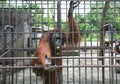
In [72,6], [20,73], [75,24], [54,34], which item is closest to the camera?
[72,6]

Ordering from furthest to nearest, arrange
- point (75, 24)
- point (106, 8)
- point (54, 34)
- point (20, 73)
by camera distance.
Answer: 1. point (20, 73)
2. point (106, 8)
3. point (75, 24)
4. point (54, 34)

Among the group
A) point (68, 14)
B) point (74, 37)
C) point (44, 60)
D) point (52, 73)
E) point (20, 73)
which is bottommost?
point (20, 73)

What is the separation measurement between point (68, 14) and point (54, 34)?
0.29 m

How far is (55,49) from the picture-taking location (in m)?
2.88

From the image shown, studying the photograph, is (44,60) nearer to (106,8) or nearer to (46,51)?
(46,51)

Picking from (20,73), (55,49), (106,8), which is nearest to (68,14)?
(55,49)

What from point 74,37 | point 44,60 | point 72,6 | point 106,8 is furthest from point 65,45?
point 106,8

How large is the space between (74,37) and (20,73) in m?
2.17

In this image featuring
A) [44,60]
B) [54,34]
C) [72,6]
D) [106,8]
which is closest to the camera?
[44,60]

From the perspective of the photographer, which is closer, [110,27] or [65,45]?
[110,27]

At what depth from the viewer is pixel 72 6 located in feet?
8.64

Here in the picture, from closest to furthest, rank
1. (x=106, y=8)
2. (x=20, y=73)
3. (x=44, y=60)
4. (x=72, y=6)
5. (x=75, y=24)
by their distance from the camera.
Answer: (x=44, y=60) → (x=72, y=6) → (x=75, y=24) → (x=106, y=8) → (x=20, y=73)

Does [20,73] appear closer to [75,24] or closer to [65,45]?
[65,45]

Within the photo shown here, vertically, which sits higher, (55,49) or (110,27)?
(110,27)
